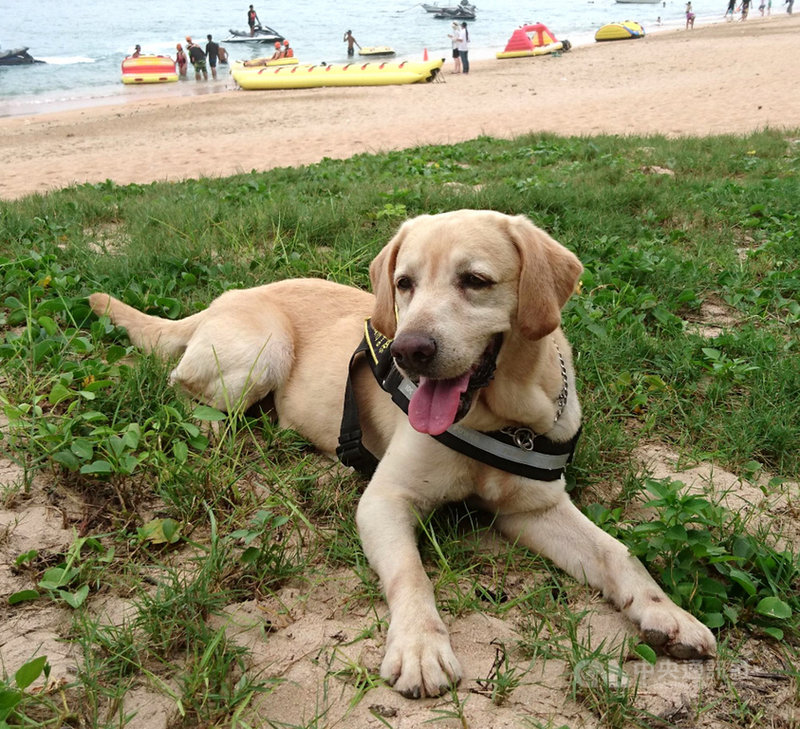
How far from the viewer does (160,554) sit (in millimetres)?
2400

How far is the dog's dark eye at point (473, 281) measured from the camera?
2.52m

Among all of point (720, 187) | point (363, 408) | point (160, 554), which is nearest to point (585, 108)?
point (720, 187)

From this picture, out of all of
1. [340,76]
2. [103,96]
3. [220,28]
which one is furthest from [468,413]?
[220,28]

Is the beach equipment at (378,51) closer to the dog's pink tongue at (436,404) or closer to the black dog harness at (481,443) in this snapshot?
the black dog harness at (481,443)

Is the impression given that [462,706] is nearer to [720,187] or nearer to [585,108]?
[720,187]

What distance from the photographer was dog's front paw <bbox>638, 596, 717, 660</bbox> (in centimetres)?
202

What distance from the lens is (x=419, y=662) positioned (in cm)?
192

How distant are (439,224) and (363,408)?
0.99 meters

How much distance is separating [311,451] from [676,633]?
1.84 meters

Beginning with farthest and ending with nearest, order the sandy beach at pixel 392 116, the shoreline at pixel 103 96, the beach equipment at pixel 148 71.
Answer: the beach equipment at pixel 148 71 → the shoreline at pixel 103 96 → the sandy beach at pixel 392 116

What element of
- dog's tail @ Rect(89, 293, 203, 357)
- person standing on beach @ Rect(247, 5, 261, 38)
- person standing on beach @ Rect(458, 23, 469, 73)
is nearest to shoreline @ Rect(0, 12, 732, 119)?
person standing on beach @ Rect(458, 23, 469, 73)

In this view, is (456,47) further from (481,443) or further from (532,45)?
(481,443)

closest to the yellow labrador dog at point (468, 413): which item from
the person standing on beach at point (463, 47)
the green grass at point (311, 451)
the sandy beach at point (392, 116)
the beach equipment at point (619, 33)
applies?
the green grass at point (311, 451)

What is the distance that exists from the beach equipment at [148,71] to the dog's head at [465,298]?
34.7 metres
